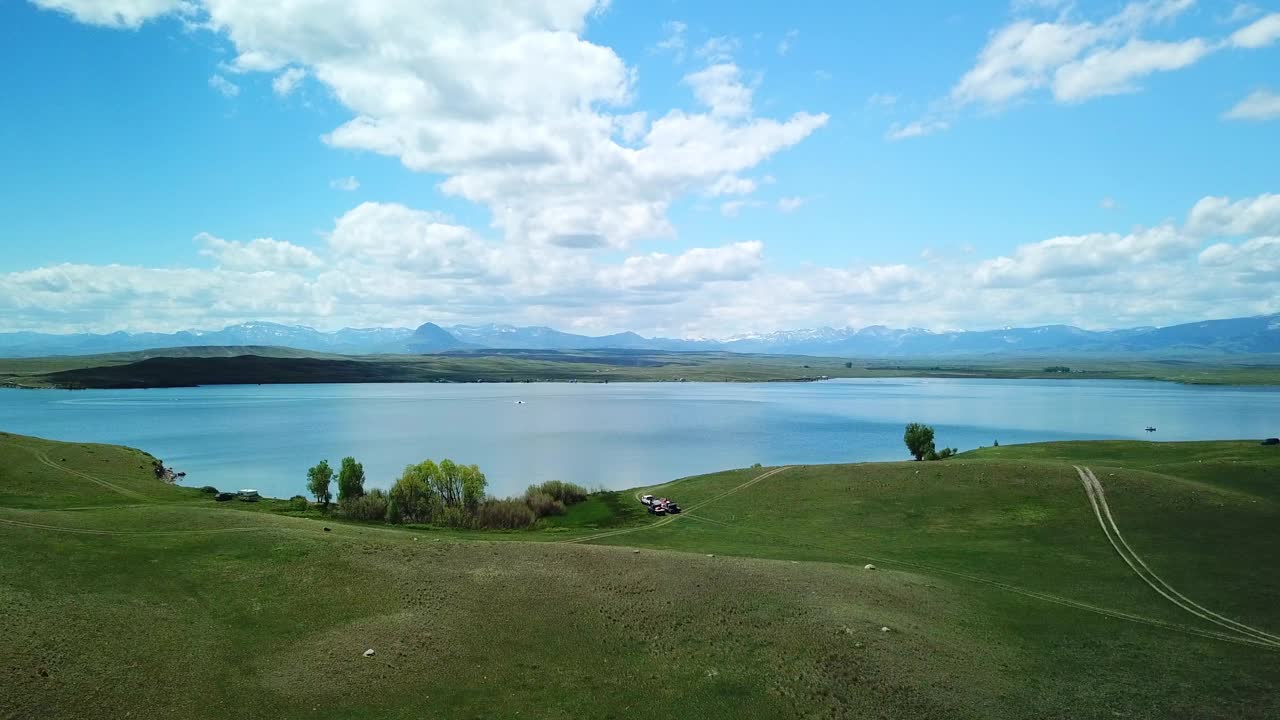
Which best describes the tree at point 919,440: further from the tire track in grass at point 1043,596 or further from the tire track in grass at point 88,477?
the tire track in grass at point 88,477

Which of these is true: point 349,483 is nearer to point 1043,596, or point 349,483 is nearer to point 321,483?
point 321,483

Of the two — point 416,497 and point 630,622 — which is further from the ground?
point 630,622

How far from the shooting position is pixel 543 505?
6794 centimetres

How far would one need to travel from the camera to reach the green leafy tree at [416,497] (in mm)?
63647

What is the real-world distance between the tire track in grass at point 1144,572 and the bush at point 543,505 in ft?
150

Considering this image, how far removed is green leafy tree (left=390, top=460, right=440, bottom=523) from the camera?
63.6 metres

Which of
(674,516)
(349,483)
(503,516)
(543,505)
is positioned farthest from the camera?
(349,483)

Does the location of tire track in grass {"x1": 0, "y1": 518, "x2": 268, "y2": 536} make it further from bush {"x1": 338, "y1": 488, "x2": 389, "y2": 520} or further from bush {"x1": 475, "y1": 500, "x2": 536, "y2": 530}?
bush {"x1": 338, "y1": 488, "x2": 389, "y2": 520}

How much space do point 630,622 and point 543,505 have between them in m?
38.8

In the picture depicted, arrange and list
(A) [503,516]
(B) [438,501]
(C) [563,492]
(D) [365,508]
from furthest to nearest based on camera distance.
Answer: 1. (C) [563,492]
2. (B) [438,501]
3. (D) [365,508]
4. (A) [503,516]

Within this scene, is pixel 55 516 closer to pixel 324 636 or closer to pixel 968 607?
pixel 324 636

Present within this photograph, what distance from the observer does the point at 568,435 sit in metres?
149

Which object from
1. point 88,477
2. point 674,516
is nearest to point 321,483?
point 88,477

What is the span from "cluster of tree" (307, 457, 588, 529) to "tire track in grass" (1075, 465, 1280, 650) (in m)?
45.6
